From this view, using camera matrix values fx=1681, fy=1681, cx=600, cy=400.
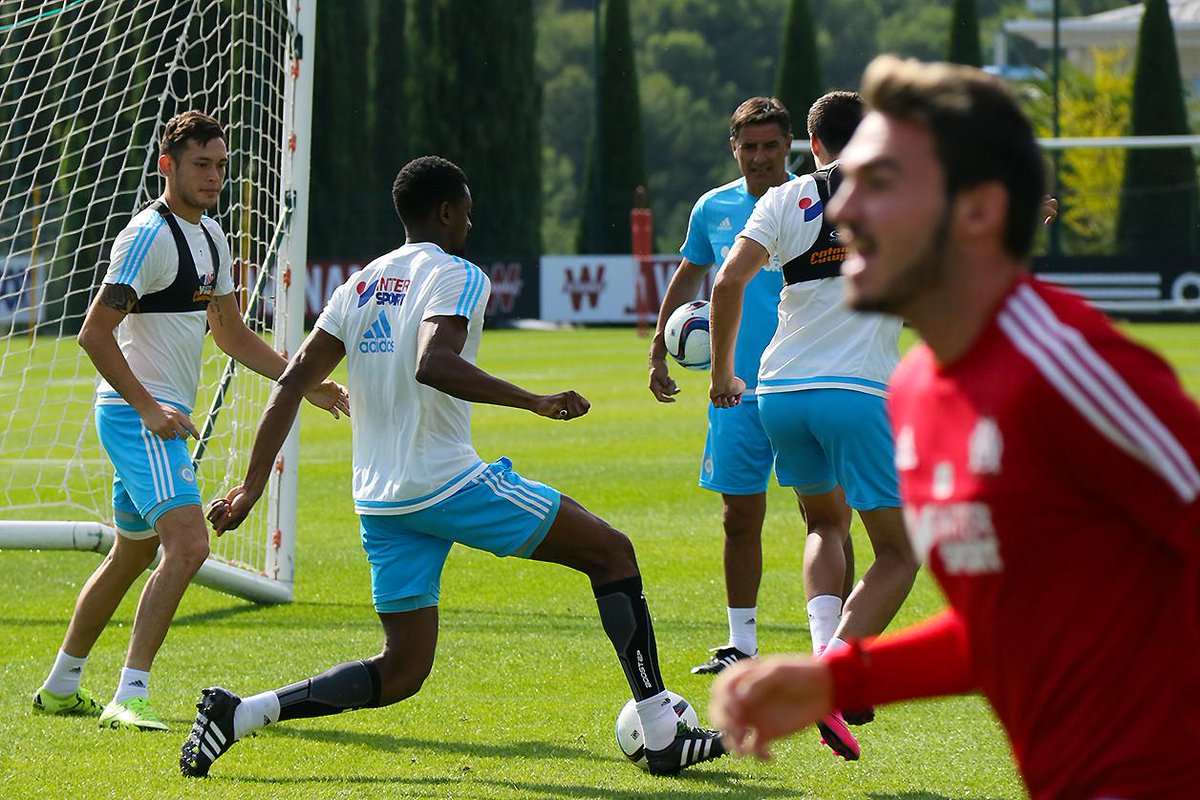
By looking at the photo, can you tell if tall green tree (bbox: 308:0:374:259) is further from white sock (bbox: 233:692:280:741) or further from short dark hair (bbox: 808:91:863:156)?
white sock (bbox: 233:692:280:741)

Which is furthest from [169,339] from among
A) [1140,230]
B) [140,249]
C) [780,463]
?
[1140,230]

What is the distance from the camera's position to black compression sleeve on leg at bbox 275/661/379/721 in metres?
5.36

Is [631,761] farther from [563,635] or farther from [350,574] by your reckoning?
[350,574]

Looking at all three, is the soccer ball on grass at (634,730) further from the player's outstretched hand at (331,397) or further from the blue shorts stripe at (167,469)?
the blue shorts stripe at (167,469)

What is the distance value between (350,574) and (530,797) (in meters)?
4.77

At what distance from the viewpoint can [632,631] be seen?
540 centimetres

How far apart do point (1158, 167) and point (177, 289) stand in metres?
35.7

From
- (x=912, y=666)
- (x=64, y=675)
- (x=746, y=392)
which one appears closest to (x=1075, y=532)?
(x=912, y=666)

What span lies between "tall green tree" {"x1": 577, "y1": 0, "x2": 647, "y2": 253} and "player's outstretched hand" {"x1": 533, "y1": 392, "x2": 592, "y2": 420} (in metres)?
37.8

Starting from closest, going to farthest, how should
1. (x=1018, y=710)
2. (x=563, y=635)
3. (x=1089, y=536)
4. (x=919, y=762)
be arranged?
(x=1089, y=536) → (x=1018, y=710) → (x=919, y=762) → (x=563, y=635)

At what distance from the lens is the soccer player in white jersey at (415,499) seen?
5234mm

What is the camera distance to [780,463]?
20.1 feet

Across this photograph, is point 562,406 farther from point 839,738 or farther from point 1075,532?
point 1075,532

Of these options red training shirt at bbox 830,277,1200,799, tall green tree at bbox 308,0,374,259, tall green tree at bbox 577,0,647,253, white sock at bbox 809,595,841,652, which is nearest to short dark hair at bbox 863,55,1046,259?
red training shirt at bbox 830,277,1200,799
